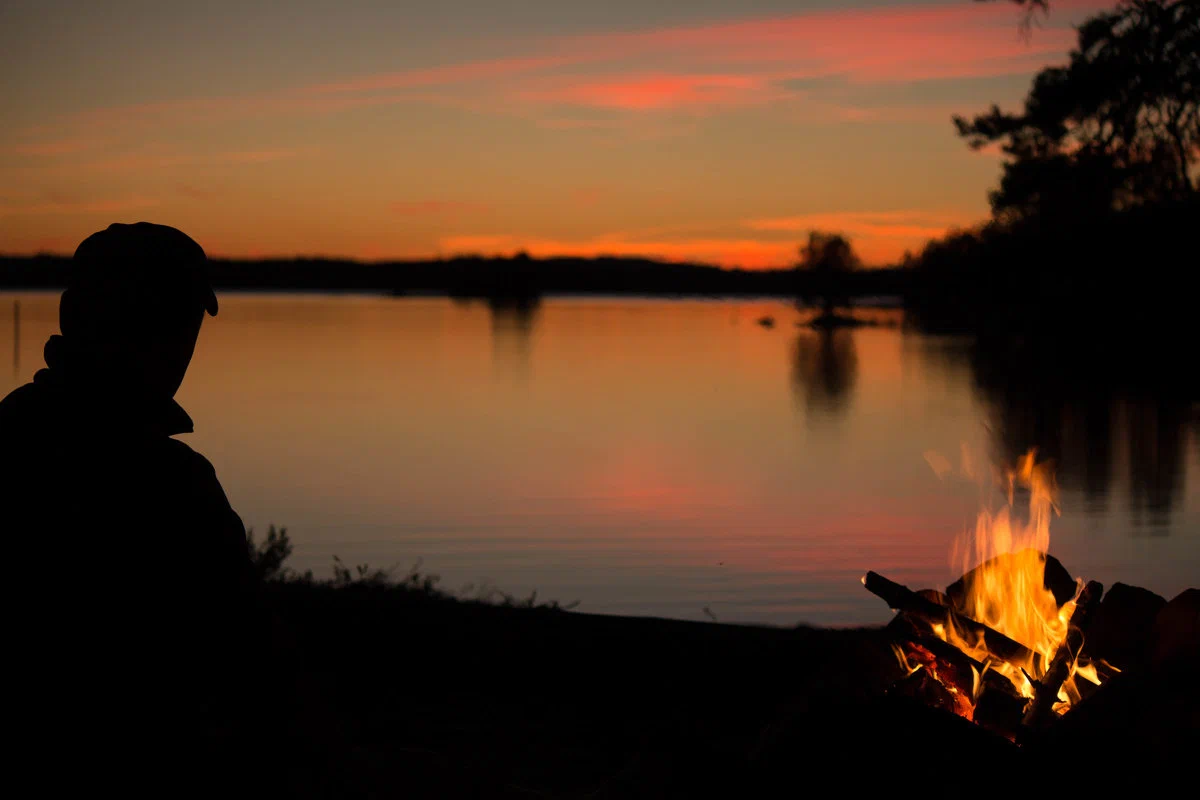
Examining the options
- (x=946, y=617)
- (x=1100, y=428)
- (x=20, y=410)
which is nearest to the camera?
(x=20, y=410)

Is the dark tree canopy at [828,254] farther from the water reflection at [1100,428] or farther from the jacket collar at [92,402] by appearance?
the jacket collar at [92,402]

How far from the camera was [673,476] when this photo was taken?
2206cm

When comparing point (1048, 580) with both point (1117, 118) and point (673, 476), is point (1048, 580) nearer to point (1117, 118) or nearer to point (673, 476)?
point (1117, 118)

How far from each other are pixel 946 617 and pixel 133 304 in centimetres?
321

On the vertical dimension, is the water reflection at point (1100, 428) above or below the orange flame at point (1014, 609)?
below

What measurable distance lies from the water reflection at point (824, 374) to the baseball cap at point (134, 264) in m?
32.1

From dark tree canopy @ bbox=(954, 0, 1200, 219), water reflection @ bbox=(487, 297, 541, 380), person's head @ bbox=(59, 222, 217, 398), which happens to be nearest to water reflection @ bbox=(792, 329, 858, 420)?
water reflection @ bbox=(487, 297, 541, 380)

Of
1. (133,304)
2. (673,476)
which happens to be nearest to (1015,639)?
(133,304)

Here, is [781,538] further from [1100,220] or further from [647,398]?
[647,398]

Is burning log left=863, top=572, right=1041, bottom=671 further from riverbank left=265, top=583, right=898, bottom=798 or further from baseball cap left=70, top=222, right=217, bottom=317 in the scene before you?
baseball cap left=70, top=222, right=217, bottom=317

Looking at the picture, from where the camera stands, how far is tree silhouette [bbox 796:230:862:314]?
415ft

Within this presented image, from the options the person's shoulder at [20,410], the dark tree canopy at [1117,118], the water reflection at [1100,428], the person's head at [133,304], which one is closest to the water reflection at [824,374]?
the water reflection at [1100,428]

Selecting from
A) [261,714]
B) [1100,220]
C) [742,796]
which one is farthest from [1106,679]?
[1100,220]

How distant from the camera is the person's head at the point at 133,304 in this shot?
268cm
